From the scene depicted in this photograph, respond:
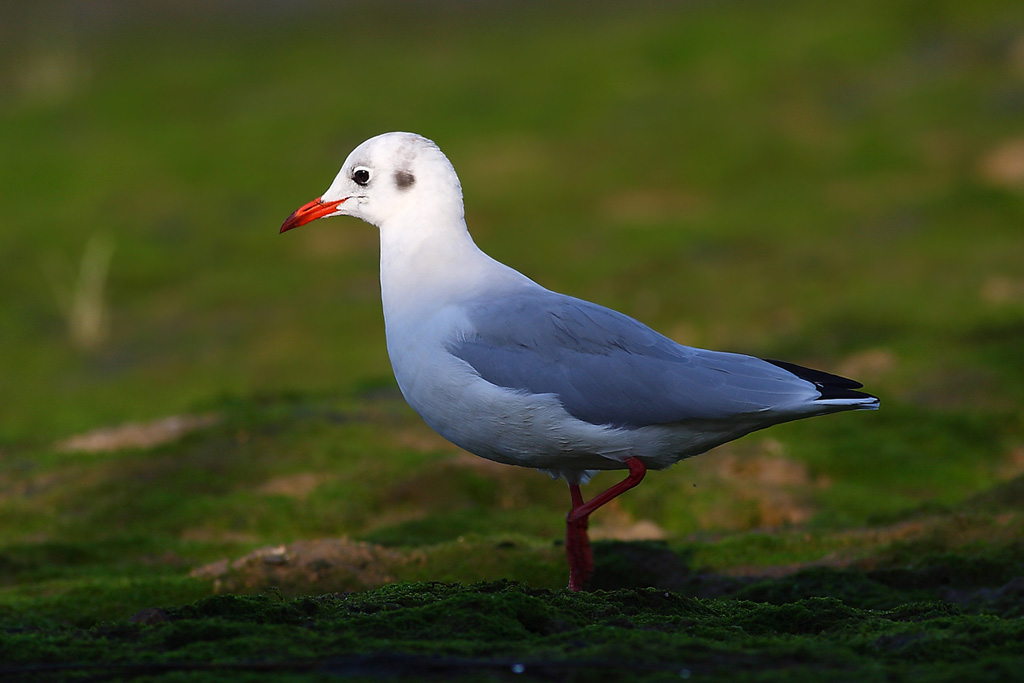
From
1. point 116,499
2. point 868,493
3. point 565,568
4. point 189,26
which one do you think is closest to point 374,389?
point 116,499

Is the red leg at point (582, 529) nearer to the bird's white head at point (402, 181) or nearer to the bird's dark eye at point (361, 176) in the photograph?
the bird's white head at point (402, 181)

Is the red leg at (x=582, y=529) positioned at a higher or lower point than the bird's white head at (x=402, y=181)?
lower

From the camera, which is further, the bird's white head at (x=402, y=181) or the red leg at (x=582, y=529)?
the bird's white head at (x=402, y=181)

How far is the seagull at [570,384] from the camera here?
6473 millimetres

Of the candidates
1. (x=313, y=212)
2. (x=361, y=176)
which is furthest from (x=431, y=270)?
(x=313, y=212)

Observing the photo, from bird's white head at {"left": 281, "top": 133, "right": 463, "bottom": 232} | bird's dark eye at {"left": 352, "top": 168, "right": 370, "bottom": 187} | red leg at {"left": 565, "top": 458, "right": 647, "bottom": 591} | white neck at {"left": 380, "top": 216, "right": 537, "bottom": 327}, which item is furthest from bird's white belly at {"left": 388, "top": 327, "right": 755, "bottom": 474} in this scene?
bird's dark eye at {"left": 352, "top": 168, "right": 370, "bottom": 187}

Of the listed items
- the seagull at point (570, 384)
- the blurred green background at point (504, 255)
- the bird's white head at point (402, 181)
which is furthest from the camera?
the blurred green background at point (504, 255)

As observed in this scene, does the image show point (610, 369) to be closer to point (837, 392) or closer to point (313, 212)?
point (837, 392)

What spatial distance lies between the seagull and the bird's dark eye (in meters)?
0.70

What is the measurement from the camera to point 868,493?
1125cm

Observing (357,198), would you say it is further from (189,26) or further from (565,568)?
(189,26)

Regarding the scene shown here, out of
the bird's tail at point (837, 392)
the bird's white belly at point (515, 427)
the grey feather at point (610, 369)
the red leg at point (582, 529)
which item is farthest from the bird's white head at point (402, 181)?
the bird's tail at point (837, 392)

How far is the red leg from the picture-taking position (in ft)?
21.8

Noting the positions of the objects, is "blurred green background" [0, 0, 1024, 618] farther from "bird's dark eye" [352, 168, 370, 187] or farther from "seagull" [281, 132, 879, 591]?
"bird's dark eye" [352, 168, 370, 187]
